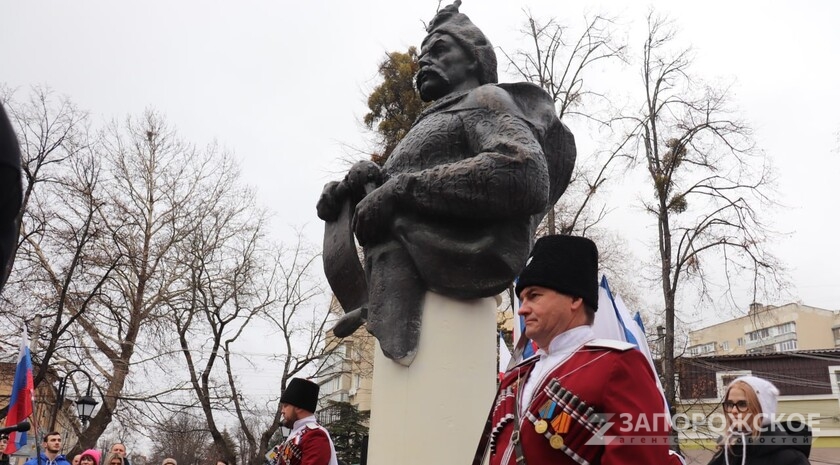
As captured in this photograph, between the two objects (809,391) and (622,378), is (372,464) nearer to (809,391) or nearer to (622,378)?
(622,378)

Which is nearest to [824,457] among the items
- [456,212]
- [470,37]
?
[470,37]

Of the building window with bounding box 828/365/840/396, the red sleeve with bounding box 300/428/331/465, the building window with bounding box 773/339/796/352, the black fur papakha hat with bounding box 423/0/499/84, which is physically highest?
the building window with bounding box 773/339/796/352

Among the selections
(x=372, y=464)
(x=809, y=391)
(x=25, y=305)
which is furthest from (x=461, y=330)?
(x=809, y=391)

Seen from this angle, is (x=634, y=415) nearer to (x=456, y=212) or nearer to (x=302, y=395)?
(x=456, y=212)

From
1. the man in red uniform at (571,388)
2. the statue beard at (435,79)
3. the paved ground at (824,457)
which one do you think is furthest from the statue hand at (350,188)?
the paved ground at (824,457)

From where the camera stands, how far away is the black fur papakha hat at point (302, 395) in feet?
18.9

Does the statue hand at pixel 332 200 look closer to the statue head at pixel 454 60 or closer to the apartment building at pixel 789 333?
the statue head at pixel 454 60

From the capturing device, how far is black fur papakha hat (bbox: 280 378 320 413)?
575 cm

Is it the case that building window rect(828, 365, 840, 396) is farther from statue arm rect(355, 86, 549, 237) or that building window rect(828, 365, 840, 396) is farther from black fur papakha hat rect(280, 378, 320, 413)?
statue arm rect(355, 86, 549, 237)

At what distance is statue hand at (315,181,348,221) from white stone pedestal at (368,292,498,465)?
2.98ft

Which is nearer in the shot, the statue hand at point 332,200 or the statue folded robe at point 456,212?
the statue folded robe at point 456,212

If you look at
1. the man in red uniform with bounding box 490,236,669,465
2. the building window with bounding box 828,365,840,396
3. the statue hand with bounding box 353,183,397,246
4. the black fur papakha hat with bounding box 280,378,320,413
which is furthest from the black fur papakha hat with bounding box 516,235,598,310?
the building window with bounding box 828,365,840,396

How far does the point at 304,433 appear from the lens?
5.36 metres

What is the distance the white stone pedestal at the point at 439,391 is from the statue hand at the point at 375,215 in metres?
0.46
